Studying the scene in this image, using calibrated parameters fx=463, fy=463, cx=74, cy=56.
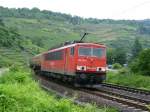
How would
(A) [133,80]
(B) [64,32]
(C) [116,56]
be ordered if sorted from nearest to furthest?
1. (A) [133,80]
2. (C) [116,56]
3. (B) [64,32]

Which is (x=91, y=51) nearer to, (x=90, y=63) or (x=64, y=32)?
(x=90, y=63)

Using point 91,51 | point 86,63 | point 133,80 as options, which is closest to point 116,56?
point 133,80

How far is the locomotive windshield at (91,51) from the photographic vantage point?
91.8 ft

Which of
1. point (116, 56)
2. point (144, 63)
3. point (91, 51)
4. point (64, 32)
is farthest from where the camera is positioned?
point (64, 32)

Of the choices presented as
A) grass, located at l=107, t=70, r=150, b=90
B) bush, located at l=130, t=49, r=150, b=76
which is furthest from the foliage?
bush, located at l=130, t=49, r=150, b=76

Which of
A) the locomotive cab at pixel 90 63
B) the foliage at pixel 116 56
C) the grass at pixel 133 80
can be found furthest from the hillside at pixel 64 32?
the locomotive cab at pixel 90 63

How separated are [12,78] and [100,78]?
6517mm

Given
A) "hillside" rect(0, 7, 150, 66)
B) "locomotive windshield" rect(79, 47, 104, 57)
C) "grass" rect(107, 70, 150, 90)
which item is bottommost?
"grass" rect(107, 70, 150, 90)

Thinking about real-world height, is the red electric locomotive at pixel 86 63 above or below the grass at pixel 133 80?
above

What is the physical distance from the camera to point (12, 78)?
77.4ft

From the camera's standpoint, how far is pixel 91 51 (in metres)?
28.3

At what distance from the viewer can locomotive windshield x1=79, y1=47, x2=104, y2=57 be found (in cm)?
2797

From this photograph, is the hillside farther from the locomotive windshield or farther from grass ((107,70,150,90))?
the locomotive windshield

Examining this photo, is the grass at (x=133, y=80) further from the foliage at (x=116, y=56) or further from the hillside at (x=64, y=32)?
the hillside at (x=64, y=32)
